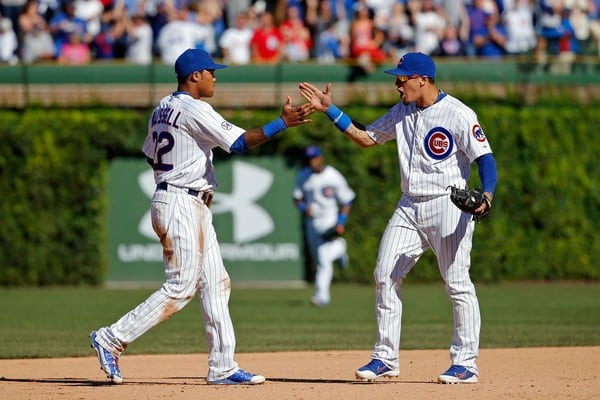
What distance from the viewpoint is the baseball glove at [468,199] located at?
25.5 feet

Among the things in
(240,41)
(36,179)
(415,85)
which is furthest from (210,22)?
(415,85)

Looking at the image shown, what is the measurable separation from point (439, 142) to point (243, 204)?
12353 millimetres

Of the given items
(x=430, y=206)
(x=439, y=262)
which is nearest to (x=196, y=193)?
(x=430, y=206)

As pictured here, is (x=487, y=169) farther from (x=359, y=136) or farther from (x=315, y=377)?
(x=315, y=377)

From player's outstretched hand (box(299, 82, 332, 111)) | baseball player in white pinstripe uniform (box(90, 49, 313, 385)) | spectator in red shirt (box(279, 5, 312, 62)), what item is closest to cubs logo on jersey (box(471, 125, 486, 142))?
player's outstretched hand (box(299, 82, 332, 111))

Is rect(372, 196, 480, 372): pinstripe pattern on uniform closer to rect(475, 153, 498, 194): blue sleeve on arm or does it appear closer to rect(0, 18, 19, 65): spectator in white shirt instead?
rect(475, 153, 498, 194): blue sleeve on arm

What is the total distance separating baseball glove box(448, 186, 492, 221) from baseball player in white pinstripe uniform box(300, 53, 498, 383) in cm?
21

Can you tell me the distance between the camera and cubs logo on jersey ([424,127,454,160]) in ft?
26.5

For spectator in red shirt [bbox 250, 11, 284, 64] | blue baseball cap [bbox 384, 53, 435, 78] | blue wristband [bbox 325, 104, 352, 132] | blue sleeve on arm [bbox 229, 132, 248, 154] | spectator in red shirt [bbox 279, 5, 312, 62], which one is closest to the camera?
blue sleeve on arm [bbox 229, 132, 248, 154]

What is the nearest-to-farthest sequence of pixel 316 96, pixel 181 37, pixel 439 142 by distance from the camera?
1. pixel 439 142
2. pixel 316 96
3. pixel 181 37

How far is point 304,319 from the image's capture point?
1437 cm

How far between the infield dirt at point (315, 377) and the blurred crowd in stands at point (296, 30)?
1061cm

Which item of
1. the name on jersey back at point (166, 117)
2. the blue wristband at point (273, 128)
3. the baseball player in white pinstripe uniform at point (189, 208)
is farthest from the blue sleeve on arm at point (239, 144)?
the name on jersey back at point (166, 117)

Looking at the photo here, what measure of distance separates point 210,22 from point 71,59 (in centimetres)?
258
